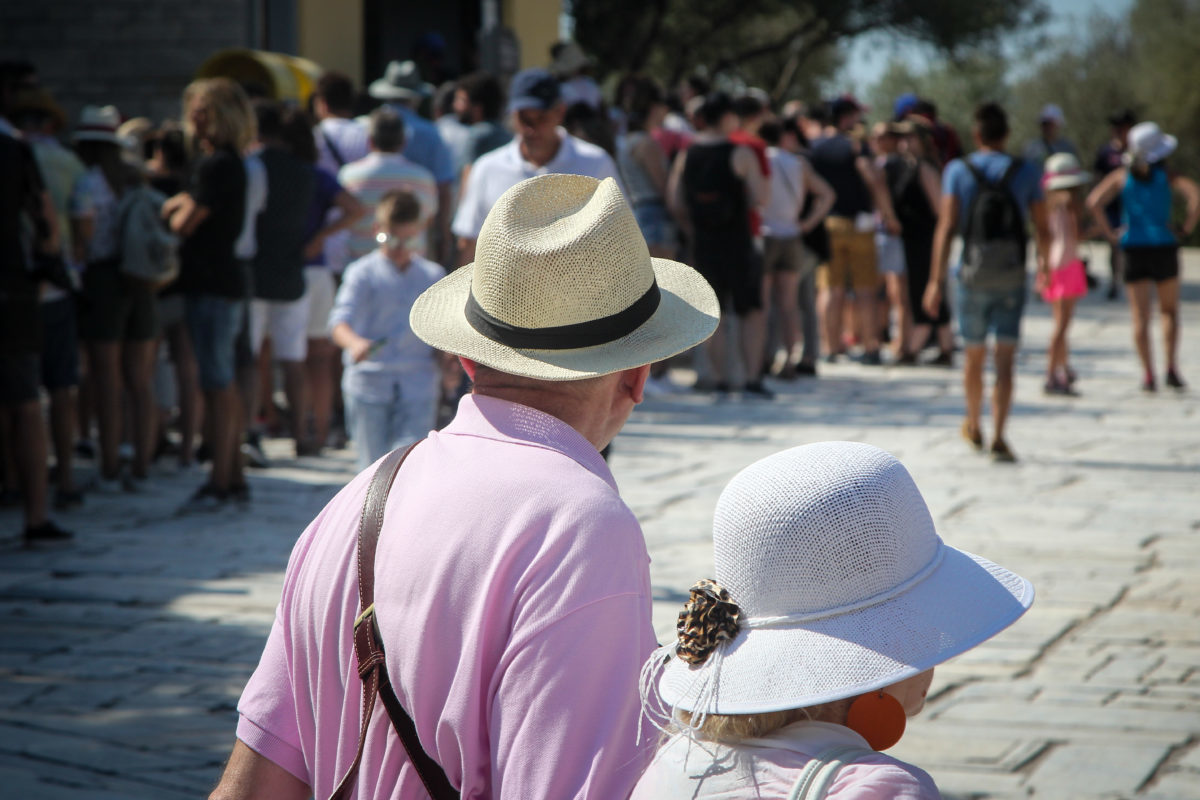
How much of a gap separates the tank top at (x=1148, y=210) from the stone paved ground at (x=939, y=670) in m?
1.51

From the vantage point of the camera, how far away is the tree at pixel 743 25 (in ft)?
84.8

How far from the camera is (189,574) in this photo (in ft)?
21.5

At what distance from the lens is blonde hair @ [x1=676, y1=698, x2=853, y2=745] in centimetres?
172

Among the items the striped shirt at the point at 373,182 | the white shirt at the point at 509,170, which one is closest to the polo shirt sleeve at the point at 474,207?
the white shirt at the point at 509,170

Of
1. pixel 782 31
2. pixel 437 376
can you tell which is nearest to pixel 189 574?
pixel 437 376

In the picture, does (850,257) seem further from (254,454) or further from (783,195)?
(254,454)

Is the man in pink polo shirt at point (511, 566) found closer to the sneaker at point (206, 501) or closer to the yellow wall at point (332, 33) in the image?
the sneaker at point (206, 501)

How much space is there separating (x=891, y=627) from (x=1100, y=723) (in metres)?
3.26

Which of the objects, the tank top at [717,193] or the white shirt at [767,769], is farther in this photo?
the tank top at [717,193]

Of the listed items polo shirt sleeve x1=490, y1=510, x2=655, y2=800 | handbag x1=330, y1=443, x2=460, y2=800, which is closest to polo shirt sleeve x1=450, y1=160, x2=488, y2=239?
handbag x1=330, y1=443, x2=460, y2=800

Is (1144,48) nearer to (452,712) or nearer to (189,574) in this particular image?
(189,574)

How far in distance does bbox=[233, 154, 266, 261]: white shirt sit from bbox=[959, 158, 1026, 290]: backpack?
420cm

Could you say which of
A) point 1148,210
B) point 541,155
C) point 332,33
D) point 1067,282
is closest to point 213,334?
point 541,155

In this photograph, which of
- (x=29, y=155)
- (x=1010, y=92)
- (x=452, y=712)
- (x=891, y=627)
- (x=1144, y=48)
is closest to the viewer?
(x=891, y=627)
